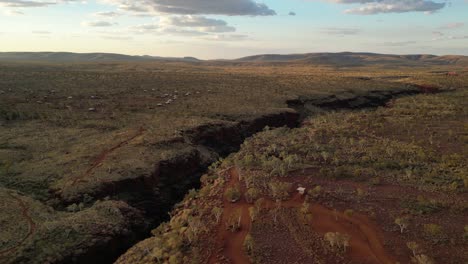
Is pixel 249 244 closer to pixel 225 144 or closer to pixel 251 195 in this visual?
pixel 251 195

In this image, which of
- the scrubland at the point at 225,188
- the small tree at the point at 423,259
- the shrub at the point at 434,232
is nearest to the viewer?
the small tree at the point at 423,259

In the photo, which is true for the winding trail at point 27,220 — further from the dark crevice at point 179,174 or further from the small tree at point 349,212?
the small tree at point 349,212

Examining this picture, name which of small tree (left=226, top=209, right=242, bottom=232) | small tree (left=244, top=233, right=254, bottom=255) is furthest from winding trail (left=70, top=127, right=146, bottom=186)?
small tree (left=244, top=233, right=254, bottom=255)

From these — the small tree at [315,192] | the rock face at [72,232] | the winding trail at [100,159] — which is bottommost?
the rock face at [72,232]

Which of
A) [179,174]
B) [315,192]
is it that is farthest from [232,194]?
[179,174]

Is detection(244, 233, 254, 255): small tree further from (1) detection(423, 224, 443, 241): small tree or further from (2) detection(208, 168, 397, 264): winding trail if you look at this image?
(1) detection(423, 224, 443, 241): small tree

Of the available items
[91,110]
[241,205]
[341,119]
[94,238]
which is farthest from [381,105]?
[94,238]

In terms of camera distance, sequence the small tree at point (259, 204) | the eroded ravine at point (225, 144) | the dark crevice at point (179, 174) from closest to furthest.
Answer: the eroded ravine at point (225, 144) → the small tree at point (259, 204) → the dark crevice at point (179, 174)

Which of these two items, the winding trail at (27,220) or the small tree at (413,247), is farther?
the winding trail at (27,220)

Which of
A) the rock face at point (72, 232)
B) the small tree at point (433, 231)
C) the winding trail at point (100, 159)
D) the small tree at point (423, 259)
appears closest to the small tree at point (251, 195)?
the rock face at point (72, 232)
